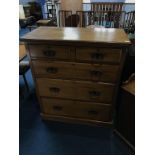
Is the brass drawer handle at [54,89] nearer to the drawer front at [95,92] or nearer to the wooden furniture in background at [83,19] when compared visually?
the drawer front at [95,92]

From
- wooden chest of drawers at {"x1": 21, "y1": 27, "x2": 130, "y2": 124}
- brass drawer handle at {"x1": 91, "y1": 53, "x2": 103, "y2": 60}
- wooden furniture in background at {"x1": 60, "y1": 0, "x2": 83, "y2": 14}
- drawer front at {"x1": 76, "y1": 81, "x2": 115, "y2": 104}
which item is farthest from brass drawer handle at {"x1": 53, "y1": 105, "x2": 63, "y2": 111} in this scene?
wooden furniture in background at {"x1": 60, "y1": 0, "x2": 83, "y2": 14}

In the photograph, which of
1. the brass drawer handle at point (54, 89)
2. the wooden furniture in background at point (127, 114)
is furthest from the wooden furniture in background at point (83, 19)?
the wooden furniture in background at point (127, 114)

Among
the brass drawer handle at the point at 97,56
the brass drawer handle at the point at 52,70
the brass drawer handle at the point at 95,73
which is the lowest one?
the brass drawer handle at the point at 95,73

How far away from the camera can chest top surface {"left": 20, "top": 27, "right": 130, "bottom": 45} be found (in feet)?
4.15

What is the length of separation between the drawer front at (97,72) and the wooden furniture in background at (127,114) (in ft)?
0.52

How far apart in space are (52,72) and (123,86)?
2.22 ft

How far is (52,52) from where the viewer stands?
4.54ft

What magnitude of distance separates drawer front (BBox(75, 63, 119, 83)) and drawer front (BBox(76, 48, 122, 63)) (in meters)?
0.06

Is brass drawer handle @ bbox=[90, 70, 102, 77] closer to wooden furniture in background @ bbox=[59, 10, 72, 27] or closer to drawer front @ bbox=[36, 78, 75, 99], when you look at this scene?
drawer front @ bbox=[36, 78, 75, 99]

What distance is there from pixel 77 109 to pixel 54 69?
20.9 inches

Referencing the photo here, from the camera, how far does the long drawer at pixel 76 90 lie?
1.51 metres

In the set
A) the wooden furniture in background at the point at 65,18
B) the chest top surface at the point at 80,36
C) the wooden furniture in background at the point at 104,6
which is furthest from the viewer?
the wooden furniture in background at the point at 104,6
